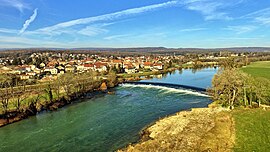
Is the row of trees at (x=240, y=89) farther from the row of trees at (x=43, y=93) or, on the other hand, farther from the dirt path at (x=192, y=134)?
the row of trees at (x=43, y=93)

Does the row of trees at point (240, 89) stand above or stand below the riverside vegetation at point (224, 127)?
above

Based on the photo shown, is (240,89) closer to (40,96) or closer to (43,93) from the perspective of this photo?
(40,96)

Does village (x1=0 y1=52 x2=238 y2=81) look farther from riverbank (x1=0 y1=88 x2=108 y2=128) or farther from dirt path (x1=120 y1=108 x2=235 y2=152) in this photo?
dirt path (x1=120 y1=108 x2=235 y2=152)

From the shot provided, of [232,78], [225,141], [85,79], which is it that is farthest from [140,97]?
[225,141]

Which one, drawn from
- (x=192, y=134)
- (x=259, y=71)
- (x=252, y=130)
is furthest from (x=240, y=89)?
(x=259, y=71)

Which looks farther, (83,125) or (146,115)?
(146,115)

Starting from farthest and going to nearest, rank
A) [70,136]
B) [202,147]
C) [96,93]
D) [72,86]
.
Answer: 1. [96,93]
2. [72,86]
3. [70,136]
4. [202,147]

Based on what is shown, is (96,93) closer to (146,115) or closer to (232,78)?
(146,115)

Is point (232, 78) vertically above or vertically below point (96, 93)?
above

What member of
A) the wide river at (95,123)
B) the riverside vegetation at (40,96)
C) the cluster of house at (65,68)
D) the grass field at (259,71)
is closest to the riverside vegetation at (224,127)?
the wide river at (95,123)
